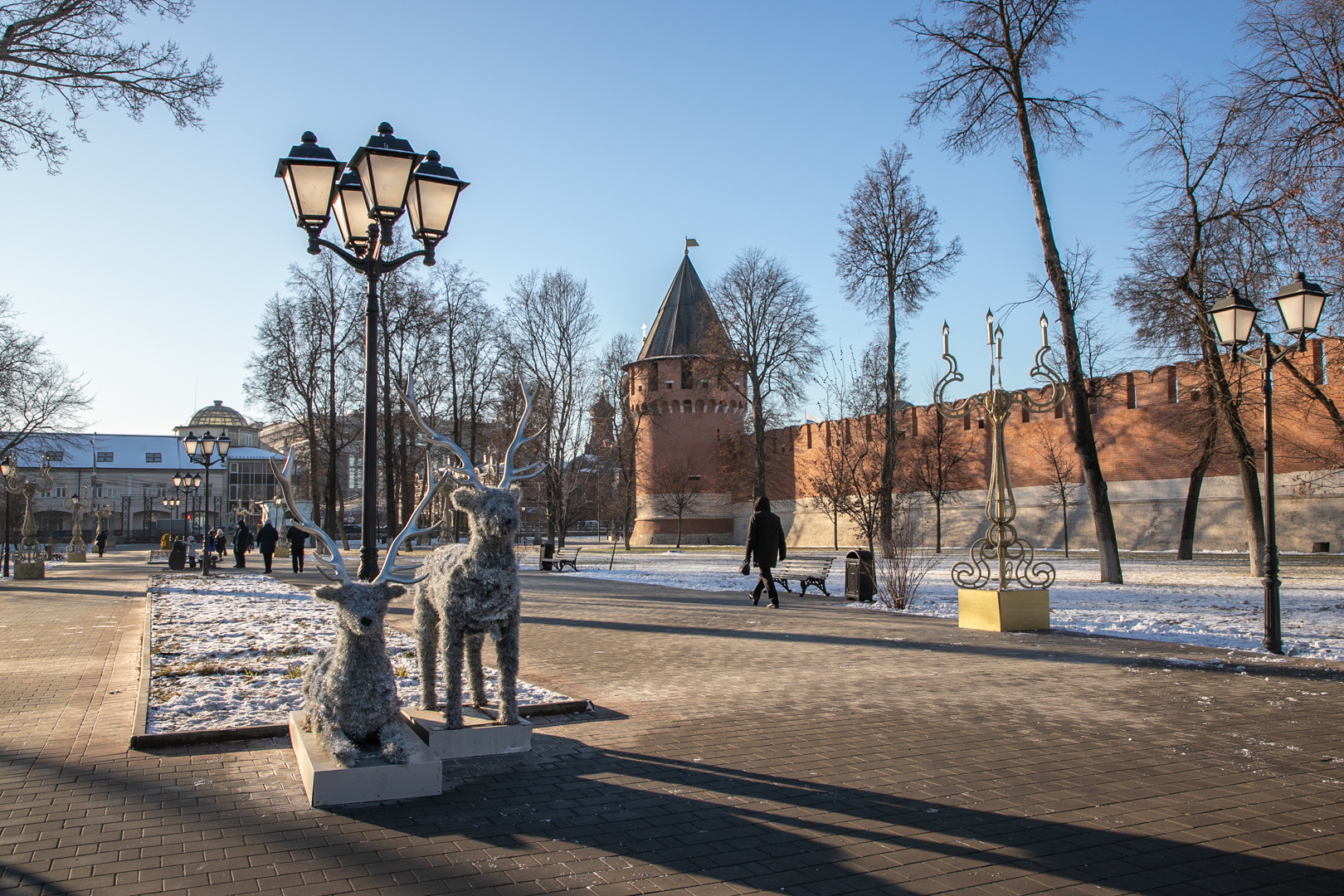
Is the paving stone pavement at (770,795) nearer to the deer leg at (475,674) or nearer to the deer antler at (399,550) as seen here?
the deer leg at (475,674)

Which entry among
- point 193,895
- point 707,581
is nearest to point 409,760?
point 193,895

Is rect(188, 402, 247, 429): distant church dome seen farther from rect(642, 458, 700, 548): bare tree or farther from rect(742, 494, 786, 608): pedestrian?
rect(742, 494, 786, 608): pedestrian

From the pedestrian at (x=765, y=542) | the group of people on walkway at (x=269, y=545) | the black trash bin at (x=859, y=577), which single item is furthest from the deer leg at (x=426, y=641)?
the group of people on walkway at (x=269, y=545)

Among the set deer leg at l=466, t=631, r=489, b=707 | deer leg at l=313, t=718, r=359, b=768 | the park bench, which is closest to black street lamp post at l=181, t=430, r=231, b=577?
the park bench

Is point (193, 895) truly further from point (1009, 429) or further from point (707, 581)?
point (1009, 429)

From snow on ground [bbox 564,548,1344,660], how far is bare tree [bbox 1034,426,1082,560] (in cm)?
1216

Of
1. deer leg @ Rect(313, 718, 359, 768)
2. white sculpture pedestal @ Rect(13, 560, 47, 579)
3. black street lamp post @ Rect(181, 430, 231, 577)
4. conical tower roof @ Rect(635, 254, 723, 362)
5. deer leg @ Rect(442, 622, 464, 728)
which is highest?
conical tower roof @ Rect(635, 254, 723, 362)

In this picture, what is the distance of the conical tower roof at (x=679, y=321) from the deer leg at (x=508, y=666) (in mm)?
46531

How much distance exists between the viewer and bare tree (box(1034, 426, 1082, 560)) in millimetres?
37906

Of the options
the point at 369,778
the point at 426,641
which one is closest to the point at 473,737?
the point at 426,641

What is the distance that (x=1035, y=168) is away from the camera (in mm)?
17344

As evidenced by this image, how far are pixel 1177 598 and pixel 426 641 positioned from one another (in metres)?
13.1

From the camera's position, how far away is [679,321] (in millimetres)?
54219

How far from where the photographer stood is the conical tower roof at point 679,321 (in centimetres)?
5338
